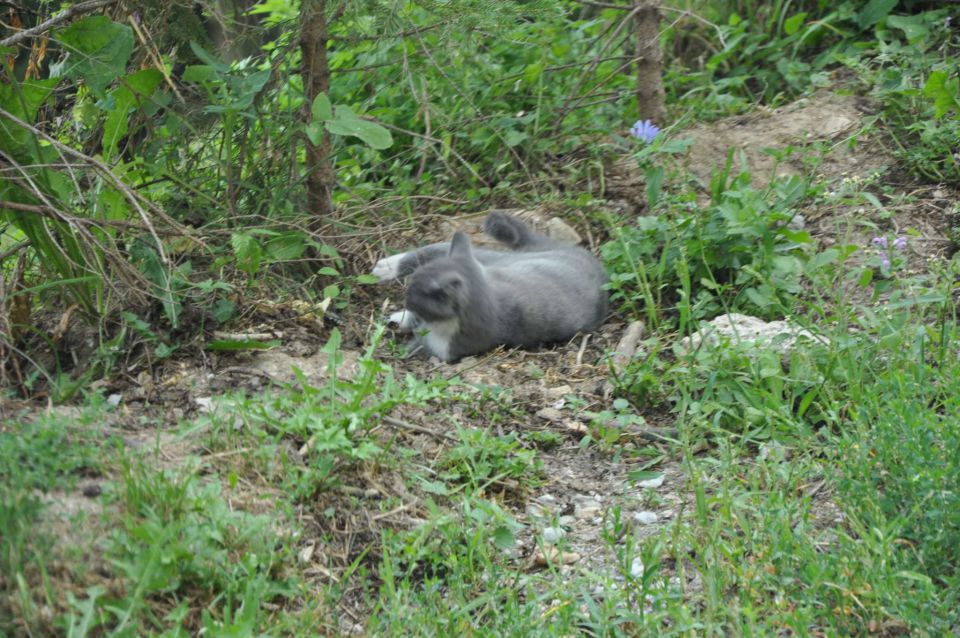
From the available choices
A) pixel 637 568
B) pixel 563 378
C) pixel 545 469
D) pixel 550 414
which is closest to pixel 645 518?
pixel 637 568

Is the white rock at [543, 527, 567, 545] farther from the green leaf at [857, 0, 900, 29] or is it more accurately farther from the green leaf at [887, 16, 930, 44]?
the green leaf at [857, 0, 900, 29]

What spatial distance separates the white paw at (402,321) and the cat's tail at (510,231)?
893 mm

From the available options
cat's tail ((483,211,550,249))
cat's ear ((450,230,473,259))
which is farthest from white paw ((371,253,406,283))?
cat's tail ((483,211,550,249))

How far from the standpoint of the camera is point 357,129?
514cm

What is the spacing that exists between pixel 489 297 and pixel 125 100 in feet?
6.81

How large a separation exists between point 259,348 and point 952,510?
3.01 metres

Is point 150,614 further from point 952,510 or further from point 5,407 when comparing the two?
point 952,510

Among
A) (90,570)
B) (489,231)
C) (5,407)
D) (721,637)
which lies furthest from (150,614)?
(489,231)

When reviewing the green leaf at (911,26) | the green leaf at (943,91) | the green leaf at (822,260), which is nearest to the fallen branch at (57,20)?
the green leaf at (822,260)

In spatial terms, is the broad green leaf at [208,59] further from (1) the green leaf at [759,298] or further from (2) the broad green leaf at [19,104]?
(1) the green leaf at [759,298]

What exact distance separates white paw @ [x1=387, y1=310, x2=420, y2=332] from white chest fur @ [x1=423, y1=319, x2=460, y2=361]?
0.13 metres

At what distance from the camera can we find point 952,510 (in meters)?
3.27

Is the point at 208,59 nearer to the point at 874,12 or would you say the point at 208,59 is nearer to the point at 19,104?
the point at 19,104

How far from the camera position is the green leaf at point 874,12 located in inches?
281
